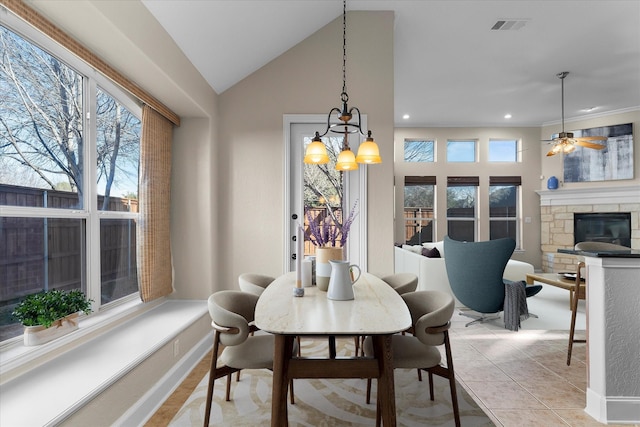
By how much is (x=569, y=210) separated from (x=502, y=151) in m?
1.83

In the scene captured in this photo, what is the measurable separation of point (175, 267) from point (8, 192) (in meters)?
1.77

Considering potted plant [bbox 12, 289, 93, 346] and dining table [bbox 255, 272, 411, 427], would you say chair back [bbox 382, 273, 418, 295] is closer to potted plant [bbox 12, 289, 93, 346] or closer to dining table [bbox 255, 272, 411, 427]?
dining table [bbox 255, 272, 411, 427]

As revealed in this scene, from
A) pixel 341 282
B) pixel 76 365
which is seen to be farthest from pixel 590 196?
pixel 76 365

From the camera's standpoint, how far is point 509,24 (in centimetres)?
366

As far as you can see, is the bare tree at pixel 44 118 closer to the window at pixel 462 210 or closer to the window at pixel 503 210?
the window at pixel 462 210

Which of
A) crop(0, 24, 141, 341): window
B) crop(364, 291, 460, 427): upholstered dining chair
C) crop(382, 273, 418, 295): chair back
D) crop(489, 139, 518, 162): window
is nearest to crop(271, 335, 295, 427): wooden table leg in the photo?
crop(364, 291, 460, 427): upholstered dining chair

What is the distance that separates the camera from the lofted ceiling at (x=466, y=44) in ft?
9.11

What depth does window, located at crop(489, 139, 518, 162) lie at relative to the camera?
24.6 feet

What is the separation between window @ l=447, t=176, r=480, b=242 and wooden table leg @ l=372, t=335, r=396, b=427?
650 cm

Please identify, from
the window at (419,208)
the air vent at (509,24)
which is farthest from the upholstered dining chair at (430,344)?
the window at (419,208)

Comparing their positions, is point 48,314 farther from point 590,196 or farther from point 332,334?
point 590,196

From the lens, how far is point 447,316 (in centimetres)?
177

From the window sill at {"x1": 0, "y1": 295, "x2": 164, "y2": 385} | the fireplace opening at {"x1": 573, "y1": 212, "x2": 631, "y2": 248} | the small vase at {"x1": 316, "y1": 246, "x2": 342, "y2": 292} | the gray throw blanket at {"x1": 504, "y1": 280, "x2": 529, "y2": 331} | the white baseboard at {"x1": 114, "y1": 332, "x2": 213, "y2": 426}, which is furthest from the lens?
the fireplace opening at {"x1": 573, "y1": 212, "x2": 631, "y2": 248}

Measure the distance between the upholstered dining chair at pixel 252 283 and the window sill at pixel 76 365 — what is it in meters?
0.61
